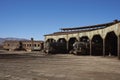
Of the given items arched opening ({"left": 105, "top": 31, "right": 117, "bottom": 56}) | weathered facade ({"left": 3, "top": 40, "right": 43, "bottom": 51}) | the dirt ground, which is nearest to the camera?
the dirt ground

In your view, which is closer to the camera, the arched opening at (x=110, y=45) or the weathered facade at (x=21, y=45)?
the arched opening at (x=110, y=45)

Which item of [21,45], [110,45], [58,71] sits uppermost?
[21,45]

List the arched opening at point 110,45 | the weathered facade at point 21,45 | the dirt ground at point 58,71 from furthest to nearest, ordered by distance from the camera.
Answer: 1. the weathered facade at point 21,45
2. the arched opening at point 110,45
3. the dirt ground at point 58,71

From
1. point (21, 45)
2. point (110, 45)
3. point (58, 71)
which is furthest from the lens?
point (21, 45)

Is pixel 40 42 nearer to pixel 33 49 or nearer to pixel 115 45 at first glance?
pixel 33 49

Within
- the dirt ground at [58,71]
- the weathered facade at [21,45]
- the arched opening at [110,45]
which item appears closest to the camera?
the dirt ground at [58,71]

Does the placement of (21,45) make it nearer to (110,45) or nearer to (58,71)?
(110,45)

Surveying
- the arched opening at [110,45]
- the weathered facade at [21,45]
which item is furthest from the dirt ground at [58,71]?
the weathered facade at [21,45]

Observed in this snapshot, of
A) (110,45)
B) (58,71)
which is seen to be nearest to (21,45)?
(110,45)

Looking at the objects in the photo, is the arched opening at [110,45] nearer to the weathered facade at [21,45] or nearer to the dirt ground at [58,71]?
the dirt ground at [58,71]

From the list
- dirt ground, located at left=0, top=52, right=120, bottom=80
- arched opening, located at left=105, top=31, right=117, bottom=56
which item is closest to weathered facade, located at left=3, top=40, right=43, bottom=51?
arched opening, located at left=105, top=31, right=117, bottom=56

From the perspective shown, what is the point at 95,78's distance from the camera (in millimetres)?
12570

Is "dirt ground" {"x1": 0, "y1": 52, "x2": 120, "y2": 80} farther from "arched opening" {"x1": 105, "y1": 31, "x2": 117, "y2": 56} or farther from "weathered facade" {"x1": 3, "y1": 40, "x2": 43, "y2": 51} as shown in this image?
"weathered facade" {"x1": 3, "y1": 40, "x2": 43, "y2": 51}

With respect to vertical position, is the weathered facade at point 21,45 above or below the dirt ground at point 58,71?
above
